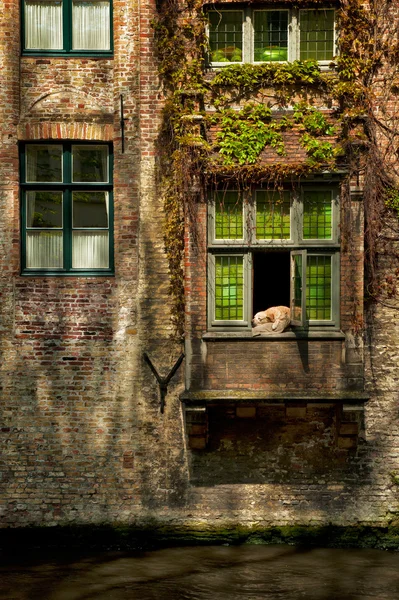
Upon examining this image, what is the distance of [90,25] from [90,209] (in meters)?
2.76

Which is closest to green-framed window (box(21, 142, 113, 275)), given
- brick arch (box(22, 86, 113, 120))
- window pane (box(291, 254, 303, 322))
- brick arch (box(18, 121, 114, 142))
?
brick arch (box(18, 121, 114, 142))

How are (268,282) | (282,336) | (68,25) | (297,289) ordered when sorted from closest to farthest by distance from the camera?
(297,289) < (282,336) < (68,25) < (268,282)

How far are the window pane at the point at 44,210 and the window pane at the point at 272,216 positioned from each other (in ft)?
10.0

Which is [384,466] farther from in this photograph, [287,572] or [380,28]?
[380,28]

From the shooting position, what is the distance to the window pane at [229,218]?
11625mm

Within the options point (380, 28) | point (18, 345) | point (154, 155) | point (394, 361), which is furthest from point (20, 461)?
point (380, 28)

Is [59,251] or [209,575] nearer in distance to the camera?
[209,575]

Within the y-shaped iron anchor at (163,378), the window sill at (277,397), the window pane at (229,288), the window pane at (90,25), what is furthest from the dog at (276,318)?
the window pane at (90,25)

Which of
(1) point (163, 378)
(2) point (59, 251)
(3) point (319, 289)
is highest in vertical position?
(2) point (59, 251)

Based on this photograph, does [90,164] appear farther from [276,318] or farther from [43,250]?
[276,318]

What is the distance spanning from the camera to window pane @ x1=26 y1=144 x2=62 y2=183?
40.2 ft

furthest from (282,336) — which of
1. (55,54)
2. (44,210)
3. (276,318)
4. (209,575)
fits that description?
(55,54)

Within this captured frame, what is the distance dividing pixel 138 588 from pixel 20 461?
9.83 ft

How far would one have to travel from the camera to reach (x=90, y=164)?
12320 millimetres
